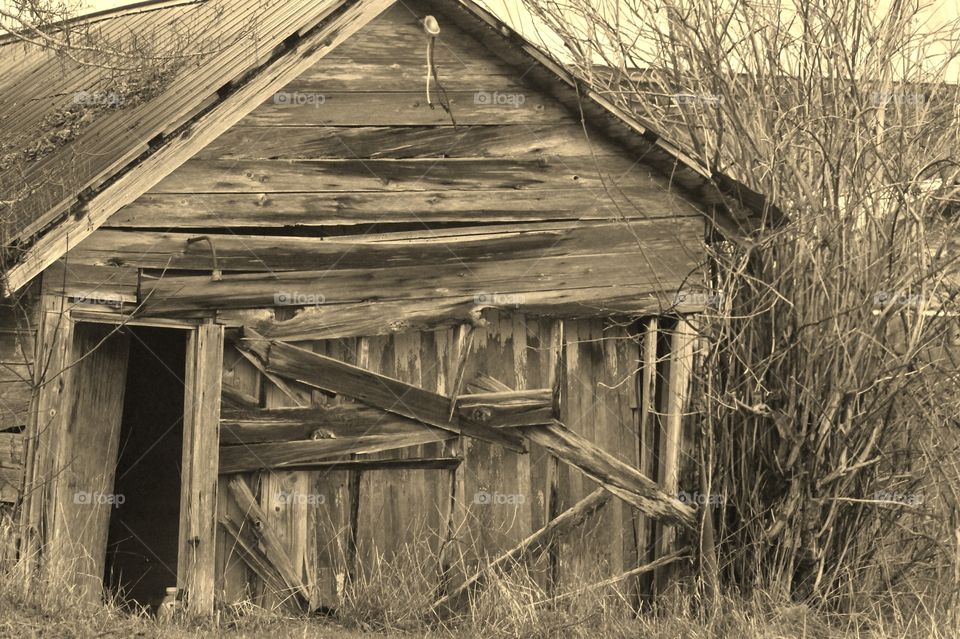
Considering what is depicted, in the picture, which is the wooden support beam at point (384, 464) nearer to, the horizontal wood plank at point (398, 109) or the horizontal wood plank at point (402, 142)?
the horizontal wood plank at point (402, 142)

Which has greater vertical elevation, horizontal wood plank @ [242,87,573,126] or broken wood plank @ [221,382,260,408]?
horizontal wood plank @ [242,87,573,126]

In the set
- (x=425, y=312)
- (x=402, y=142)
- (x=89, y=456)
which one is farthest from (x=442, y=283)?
(x=89, y=456)

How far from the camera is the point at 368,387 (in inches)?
383

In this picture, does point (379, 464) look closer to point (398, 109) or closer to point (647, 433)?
point (647, 433)

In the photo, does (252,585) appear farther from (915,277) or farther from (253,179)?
(915,277)

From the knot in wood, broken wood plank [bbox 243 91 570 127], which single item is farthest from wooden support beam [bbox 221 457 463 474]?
broken wood plank [bbox 243 91 570 127]

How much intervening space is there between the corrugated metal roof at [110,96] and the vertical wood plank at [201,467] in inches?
56.0

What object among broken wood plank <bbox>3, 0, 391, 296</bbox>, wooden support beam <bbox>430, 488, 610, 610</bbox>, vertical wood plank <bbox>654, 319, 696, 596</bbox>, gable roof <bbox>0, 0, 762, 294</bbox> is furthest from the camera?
vertical wood plank <bbox>654, 319, 696, 596</bbox>

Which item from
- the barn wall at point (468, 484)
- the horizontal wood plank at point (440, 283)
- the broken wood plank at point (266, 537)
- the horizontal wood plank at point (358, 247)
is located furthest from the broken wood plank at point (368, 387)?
the broken wood plank at point (266, 537)

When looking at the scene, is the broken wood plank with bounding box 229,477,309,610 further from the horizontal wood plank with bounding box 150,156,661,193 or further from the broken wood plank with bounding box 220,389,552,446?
the horizontal wood plank with bounding box 150,156,661,193

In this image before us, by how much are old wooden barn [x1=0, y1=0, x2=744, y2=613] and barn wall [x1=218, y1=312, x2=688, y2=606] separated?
0.02 metres

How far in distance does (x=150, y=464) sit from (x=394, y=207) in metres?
4.26

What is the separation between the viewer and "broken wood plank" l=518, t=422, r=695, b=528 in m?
10.2

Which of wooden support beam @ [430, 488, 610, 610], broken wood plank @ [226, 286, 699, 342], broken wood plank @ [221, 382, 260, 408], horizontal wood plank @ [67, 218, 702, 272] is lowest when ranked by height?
wooden support beam @ [430, 488, 610, 610]
